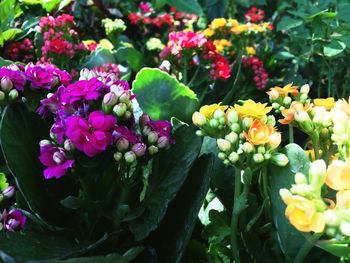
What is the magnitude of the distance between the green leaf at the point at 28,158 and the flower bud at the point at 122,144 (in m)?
0.17

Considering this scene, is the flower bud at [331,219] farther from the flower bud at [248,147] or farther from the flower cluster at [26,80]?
the flower cluster at [26,80]

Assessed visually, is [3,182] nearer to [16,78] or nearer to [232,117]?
[16,78]

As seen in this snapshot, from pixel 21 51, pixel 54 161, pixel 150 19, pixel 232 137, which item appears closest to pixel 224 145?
pixel 232 137

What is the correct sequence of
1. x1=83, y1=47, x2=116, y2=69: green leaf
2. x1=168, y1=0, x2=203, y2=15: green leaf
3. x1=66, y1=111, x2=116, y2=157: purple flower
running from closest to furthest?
x1=66, y1=111, x2=116, y2=157: purple flower
x1=83, y1=47, x2=116, y2=69: green leaf
x1=168, y1=0, x2=203, y2=15: green leaf

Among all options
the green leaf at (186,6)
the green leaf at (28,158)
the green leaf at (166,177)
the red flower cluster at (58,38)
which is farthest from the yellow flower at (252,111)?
the green leaf at (186,6)

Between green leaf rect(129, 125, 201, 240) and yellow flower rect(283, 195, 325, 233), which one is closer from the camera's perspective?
yellow flower rect(283, 195, 325, 233)

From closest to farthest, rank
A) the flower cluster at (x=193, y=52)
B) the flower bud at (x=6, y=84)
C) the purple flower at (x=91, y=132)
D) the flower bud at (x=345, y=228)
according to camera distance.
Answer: the flower bud at (x=345, y=228)
the purple flower at (x=91, y=132)
the flower bud at (x=6, y=84)
the flower cluster at (x=193, y=52)

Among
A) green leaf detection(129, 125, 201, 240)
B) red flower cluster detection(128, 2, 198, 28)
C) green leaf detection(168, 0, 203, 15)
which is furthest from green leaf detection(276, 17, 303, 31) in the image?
green leaf detection(129, 125, 201, 240)

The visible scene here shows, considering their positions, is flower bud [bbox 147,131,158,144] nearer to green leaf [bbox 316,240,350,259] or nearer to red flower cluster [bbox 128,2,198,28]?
green leaf [bbox 316,240,350,259]

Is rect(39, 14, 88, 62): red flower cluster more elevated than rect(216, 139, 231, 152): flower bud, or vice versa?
rect(216, 139, 231, 152): flower bud

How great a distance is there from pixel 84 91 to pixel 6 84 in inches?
6.2

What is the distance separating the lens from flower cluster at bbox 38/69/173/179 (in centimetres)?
68

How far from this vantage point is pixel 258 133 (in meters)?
0.70

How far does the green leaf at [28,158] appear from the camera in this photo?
29.4 inches
